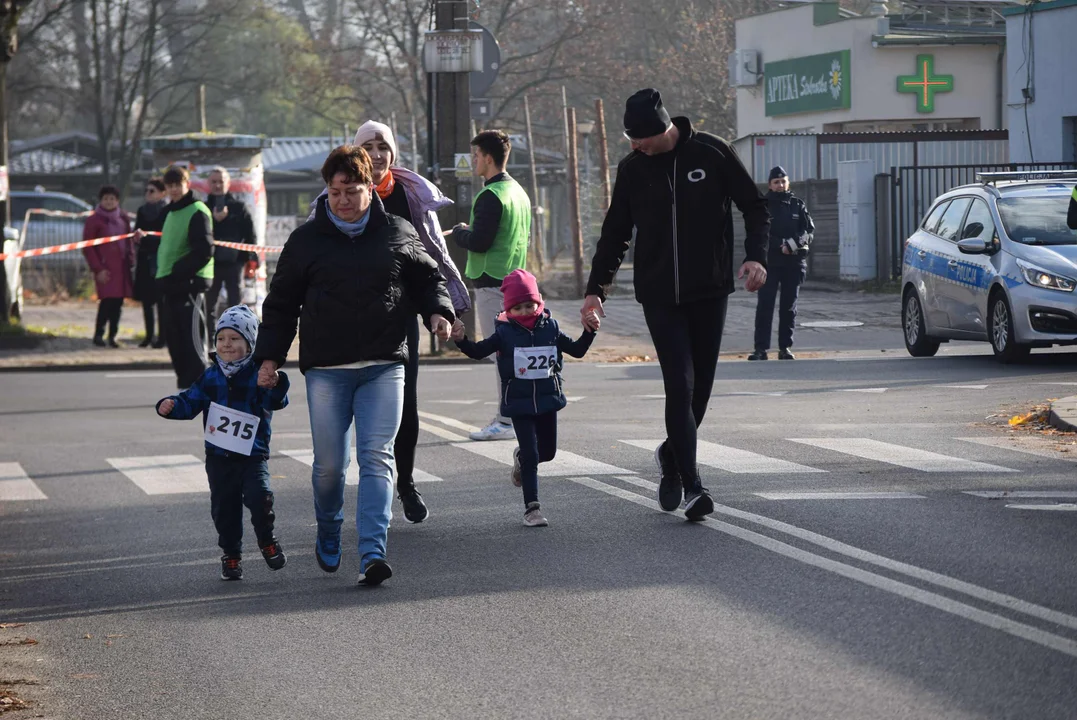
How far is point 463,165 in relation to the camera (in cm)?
1925

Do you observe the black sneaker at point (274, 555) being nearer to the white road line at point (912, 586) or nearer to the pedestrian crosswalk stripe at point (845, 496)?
the white road line at point (912, 586)

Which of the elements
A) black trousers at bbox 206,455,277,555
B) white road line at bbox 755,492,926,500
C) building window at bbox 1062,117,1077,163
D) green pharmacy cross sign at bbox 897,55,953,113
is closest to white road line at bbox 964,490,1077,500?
white road line at bbox 755,492,926,500

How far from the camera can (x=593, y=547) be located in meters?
7.79

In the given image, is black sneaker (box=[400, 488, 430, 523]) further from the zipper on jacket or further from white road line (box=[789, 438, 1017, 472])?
white road line (box=[789, 438, 1017, 472])

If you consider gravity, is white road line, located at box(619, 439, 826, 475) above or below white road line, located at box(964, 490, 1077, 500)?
below

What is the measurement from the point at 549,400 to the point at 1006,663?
3344mm

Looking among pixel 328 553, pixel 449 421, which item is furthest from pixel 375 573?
pixel 449 421

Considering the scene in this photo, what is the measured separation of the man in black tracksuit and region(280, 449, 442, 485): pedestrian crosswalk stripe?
6.96 meters

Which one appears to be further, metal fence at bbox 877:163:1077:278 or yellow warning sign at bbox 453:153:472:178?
metal fence at bbox 877:163:1077:278

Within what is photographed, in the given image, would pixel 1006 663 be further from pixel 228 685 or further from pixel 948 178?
pixel 948 178

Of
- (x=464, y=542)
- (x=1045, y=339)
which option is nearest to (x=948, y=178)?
(x=1045, y=339)

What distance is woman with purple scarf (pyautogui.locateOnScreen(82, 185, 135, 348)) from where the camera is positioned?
22188mm

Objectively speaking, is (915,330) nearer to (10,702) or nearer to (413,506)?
(413,506)

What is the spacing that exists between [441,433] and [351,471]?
1.89m
